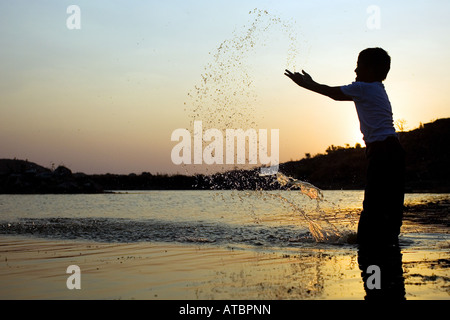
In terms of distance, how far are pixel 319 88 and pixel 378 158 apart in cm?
100

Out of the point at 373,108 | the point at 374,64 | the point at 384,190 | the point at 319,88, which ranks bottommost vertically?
the point at 384,190

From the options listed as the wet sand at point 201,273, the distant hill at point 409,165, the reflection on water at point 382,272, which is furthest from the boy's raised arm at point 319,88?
the distant hill at point 409,165

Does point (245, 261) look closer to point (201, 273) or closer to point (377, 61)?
point (201, 273)

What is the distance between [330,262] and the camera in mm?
6852

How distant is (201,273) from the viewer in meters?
6.21

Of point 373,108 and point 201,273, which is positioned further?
point 201,273

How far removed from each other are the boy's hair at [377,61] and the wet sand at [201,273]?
2.25m

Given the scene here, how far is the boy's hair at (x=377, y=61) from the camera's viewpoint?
6.12 meters

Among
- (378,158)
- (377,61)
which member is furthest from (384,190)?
(377,61)

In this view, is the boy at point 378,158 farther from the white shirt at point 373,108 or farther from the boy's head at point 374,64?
the boy's head at point 374,64

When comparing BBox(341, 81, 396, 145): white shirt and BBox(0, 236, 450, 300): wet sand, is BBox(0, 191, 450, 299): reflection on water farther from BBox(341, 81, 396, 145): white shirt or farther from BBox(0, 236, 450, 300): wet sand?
BBox(341, 81, 396, 145): white shirt

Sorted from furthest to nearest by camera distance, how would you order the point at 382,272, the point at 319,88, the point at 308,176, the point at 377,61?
the point at 308,176 < the point at 377,61 < the point at 319,88 < the point at 382,272

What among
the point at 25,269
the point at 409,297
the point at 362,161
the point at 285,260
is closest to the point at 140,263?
the point at 25,269
